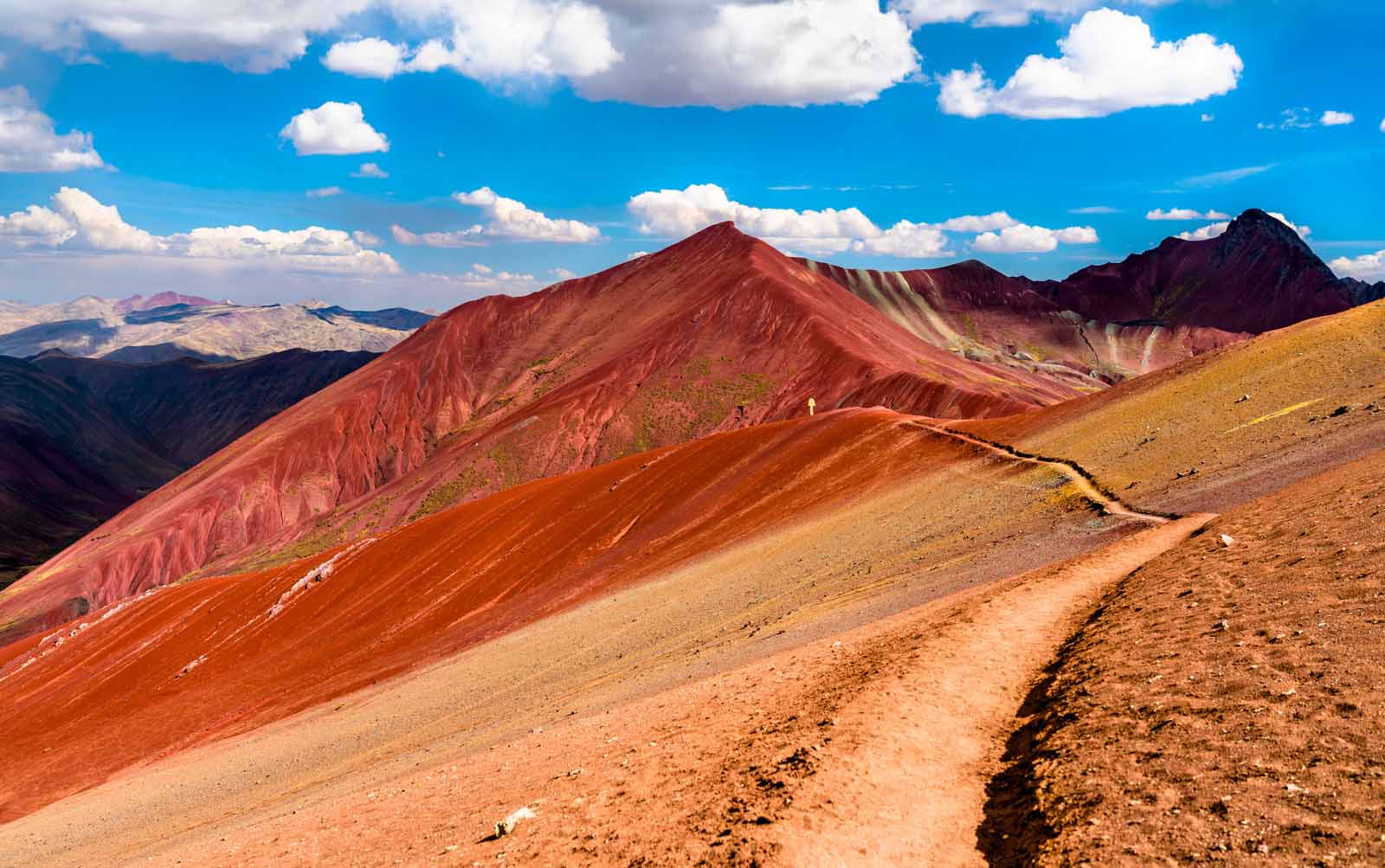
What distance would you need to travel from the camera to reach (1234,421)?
32.9m

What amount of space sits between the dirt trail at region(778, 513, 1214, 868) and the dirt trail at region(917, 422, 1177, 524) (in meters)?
6.04

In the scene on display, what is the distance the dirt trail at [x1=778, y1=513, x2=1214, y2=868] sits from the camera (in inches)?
444

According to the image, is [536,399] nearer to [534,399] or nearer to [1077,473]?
[534,399]

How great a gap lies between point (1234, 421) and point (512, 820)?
3226 centimetres

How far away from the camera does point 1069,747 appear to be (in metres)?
12.4

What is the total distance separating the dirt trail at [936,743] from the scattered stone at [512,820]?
16.1 ft

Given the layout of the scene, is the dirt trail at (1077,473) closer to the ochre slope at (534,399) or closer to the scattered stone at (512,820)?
the scattered stone at (512,820)

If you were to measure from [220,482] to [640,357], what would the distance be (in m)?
71.2

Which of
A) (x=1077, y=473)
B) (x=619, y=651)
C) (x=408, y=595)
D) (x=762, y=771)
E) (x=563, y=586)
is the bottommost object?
(x=408, y=595)

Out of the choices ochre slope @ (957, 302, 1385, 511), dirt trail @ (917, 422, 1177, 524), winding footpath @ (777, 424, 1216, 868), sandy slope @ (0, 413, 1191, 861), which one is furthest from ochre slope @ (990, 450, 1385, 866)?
ochre slope @ (957, 302, 1385, 511)

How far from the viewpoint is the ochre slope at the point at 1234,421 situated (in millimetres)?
26344

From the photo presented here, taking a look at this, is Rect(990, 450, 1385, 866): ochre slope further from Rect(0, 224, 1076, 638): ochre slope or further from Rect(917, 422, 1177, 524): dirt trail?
Rect(0, 224, 1076, 638): ochre slope

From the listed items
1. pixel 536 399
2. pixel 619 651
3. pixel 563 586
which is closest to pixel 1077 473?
pixel 619 651

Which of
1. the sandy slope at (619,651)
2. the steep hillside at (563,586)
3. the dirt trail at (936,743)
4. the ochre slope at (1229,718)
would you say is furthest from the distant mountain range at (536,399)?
the ochre slope at (1229,718)
